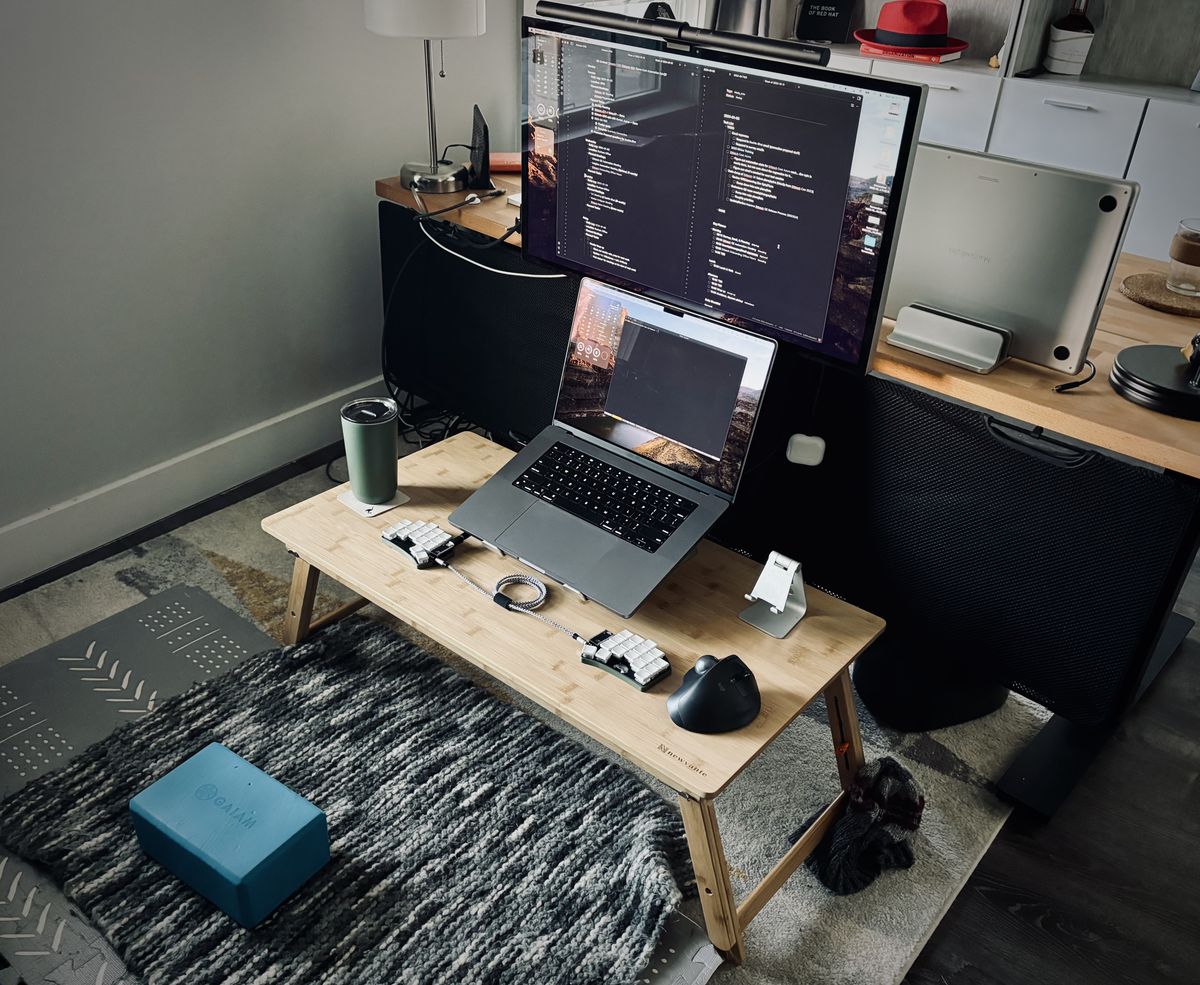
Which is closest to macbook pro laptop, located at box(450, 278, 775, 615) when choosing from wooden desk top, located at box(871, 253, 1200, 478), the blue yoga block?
wooden desk top, located at box(871, 253, 1200, 478)

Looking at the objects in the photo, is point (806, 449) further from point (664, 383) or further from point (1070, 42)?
point (1070, 42)

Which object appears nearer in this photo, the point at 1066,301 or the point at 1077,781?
the point at 1066,301

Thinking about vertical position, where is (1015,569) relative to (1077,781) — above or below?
above

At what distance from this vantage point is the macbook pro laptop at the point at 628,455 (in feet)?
5.32

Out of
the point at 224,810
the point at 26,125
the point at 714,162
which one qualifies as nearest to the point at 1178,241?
the point at 714,162

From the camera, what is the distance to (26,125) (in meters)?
1.93

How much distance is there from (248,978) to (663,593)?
0.80 m

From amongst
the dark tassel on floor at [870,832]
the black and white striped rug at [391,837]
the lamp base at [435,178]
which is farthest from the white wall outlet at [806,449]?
the lamp base at [435,178]

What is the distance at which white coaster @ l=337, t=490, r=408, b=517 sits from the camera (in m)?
1.80

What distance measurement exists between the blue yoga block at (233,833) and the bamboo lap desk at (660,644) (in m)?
0.32

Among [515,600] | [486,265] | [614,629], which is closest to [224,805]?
[515,600]

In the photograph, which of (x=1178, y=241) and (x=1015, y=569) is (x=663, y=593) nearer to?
(x=1015, y=569)

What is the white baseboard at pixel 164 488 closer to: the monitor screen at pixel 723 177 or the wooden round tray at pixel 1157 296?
the monitor screen at pixel 723 177

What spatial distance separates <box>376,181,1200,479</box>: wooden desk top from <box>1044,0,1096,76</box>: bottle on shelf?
5.83 feet
